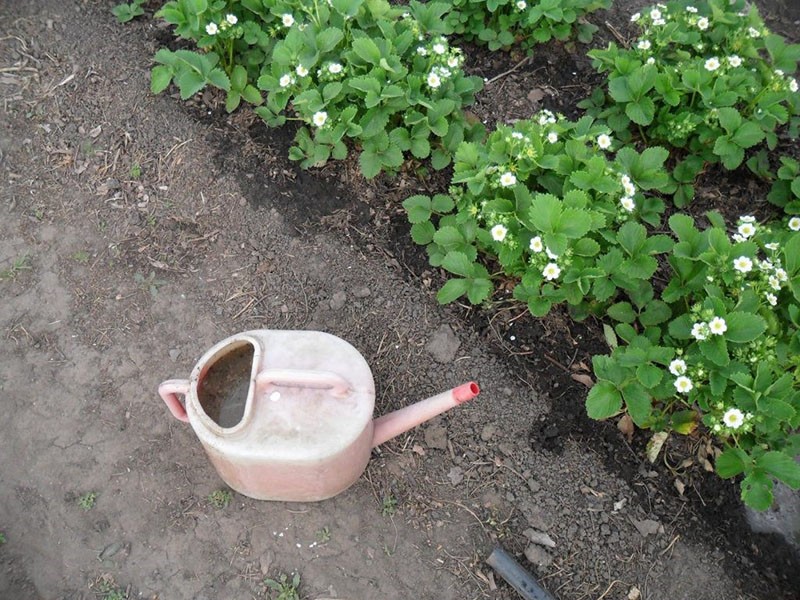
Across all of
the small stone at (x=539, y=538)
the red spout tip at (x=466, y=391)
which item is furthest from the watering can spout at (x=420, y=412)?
the small stone at (x=539, y=538)

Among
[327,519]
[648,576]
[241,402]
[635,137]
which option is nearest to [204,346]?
[241,402]

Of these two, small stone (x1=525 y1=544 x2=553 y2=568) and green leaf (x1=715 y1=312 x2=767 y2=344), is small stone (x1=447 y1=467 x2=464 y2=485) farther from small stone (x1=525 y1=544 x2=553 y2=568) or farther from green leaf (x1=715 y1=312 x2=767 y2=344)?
green leaf (x1=715 y1=312 x2=767 y2=344)

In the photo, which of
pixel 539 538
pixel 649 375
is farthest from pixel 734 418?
pixel 539 538

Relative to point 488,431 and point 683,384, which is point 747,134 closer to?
point 683,384

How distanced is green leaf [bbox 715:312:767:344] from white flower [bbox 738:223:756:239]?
17.5 inches

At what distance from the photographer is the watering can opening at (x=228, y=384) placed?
2.09 meters

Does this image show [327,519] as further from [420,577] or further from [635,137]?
[635,137]

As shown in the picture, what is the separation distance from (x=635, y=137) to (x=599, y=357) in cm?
144

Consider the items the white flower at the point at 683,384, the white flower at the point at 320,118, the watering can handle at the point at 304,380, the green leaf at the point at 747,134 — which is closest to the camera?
the watering can handle at the point at 304,380

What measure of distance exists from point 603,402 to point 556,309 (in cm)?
66

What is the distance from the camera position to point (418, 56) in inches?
107

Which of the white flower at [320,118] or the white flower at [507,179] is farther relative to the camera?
the white flower at [320,118]

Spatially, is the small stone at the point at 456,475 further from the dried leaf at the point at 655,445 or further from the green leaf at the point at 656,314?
the green leaf at the point at 656,314

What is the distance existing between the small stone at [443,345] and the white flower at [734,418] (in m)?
1.05
